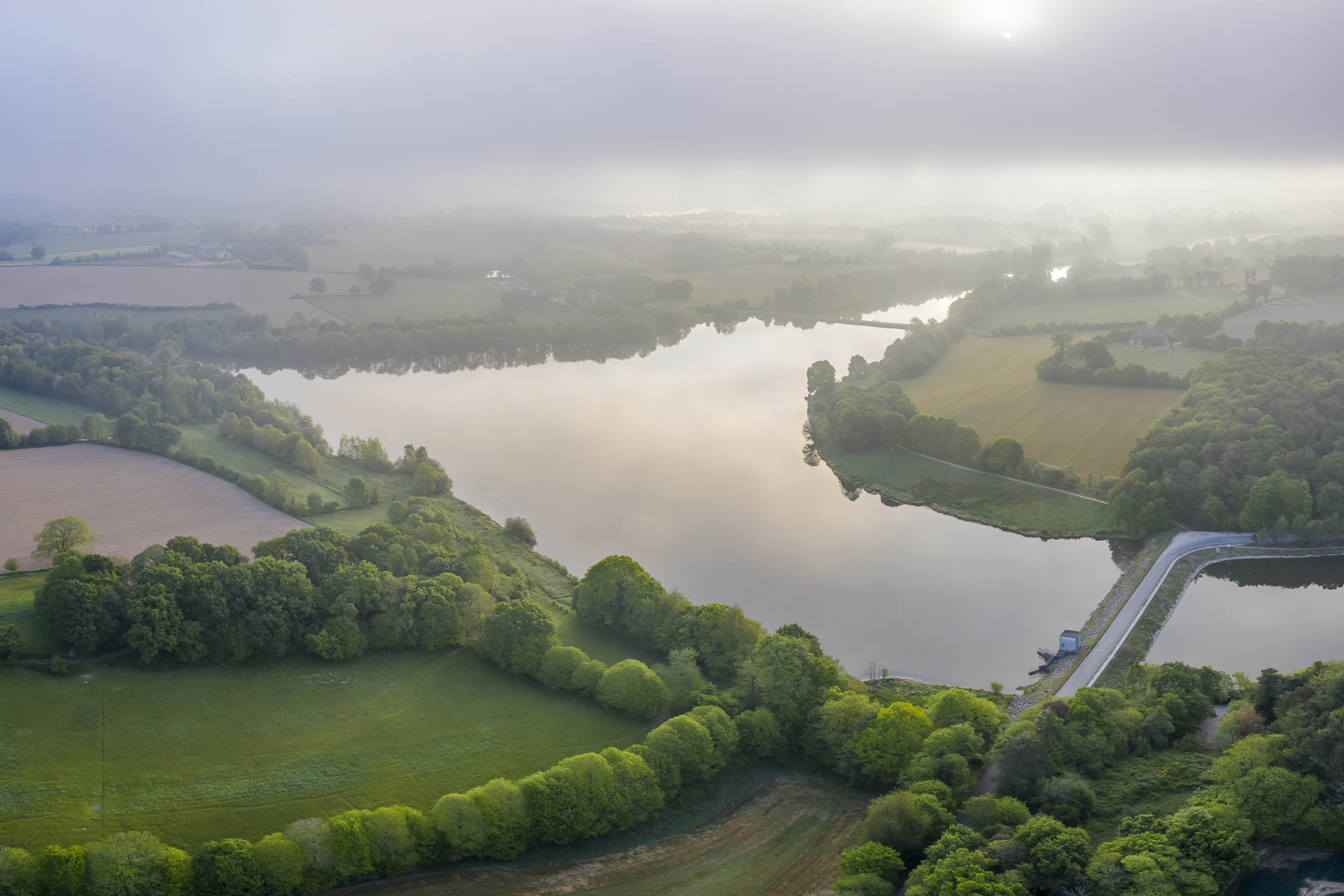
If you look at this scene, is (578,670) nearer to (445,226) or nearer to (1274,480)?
(1274,480)

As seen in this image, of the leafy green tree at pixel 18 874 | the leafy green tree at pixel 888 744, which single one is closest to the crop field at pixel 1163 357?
the leafy green tree at pixel 888 744

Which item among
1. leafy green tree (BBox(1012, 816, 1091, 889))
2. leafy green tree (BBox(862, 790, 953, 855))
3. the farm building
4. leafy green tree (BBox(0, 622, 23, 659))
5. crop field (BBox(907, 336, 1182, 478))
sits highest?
the farm building

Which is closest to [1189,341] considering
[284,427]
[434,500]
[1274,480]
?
[1274,480]

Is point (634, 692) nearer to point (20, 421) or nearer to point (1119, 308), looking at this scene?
point (20, 421)

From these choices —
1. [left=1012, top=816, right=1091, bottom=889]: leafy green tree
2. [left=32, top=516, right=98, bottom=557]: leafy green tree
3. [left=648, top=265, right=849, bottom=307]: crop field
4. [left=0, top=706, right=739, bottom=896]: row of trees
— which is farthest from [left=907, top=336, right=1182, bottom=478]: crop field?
[left=32, top=516, right=98, bottom=557]: leafy green tree

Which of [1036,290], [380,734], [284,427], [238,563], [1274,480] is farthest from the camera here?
[1036,290]

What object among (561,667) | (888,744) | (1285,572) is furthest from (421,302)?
(888,744)

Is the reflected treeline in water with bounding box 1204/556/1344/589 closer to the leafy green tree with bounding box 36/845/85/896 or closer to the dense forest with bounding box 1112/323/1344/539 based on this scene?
the dense forest with bounding box 1112/323/1344/539
